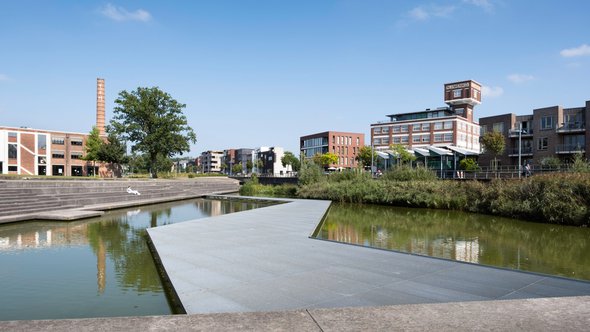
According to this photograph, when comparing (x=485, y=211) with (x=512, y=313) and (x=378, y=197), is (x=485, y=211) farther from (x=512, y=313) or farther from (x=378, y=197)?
(x=512, y=313)

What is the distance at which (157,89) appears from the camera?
45.4 metres

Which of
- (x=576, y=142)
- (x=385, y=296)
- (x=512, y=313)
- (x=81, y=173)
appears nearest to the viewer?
(x=512, y=313)

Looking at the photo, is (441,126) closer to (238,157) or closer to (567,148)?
(567,148)

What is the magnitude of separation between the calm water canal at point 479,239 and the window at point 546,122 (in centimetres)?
3464

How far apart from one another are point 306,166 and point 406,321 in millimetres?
31731

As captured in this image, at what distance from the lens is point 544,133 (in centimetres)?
4569

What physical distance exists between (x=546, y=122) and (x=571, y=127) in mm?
2776

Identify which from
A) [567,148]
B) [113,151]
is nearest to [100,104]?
[113,151]

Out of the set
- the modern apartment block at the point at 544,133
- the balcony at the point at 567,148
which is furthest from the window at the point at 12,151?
the balcony at the point at 567,148

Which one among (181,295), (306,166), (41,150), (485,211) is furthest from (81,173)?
(181,295)

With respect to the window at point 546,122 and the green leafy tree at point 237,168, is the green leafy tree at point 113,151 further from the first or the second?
the green leafy tree at point 237,168

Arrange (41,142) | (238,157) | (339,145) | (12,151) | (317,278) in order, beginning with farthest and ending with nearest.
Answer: (238,157), (339,145), (41,142), (12,151), (317,278)

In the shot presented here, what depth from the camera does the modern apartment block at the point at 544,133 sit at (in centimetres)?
4316

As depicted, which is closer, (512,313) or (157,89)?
(512,313)
